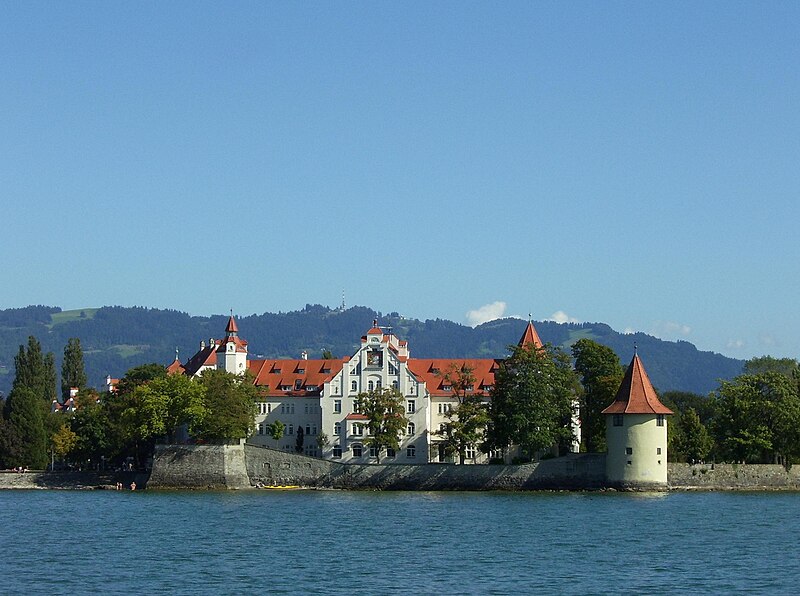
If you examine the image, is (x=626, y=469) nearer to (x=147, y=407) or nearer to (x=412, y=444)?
(x=412, y=444)

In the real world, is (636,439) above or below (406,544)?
above

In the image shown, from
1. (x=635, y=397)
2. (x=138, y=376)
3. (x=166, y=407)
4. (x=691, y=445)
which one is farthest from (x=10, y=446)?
(x=691, y=445)

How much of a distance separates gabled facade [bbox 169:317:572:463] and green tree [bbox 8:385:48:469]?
1334 centimetres

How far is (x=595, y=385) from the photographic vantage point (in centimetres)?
9675

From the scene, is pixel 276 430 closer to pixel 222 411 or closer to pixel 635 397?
pixel 222 411

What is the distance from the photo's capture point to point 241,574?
48000 millimetres

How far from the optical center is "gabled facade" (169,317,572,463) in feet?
329

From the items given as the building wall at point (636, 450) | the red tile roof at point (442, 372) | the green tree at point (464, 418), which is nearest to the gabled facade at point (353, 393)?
the red tile roof at point (442, 372)

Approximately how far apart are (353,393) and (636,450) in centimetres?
2357

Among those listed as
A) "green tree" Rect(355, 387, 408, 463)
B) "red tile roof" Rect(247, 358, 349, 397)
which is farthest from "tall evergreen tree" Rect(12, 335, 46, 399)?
"green tree" Rect(355, 387, 408, 463)

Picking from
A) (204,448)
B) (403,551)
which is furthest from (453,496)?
(403,551)

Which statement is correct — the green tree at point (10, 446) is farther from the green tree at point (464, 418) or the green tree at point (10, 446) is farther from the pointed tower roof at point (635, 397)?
the pointed tower roof at point (635, 397)

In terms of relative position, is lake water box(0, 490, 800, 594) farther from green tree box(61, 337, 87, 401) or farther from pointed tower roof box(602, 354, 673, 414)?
green tree box(61, 337, 87, 401)

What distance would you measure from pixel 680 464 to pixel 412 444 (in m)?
20.2
